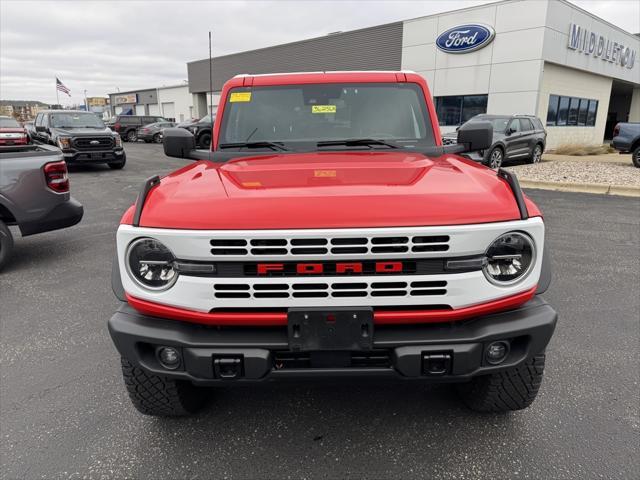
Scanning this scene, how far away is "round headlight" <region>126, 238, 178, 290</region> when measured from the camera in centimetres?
195

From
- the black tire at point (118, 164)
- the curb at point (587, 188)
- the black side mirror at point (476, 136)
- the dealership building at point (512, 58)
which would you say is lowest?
the black tire at point (118, 164)

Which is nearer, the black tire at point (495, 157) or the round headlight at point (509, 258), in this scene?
the round headlight at point (509, 258)

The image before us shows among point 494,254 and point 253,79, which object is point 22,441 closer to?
point 494,254

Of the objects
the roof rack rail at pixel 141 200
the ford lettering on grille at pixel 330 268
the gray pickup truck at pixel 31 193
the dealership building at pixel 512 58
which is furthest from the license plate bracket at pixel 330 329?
the dealership building at pixel 512 58

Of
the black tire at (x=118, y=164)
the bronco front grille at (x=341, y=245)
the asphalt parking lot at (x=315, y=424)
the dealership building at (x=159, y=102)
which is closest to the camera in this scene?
the bronco front grille at (x=341, y=245)

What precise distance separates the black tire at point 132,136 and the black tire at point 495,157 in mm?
24975

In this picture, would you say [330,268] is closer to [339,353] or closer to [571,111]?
[339,353]

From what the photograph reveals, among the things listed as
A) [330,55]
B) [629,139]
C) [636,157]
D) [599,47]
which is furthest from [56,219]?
[599,47]

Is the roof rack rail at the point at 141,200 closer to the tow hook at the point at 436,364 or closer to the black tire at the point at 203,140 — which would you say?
the tow hook at the point at 436,364

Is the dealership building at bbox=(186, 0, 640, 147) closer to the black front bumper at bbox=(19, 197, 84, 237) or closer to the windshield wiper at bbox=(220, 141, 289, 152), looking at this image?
the black front bumper at bbox=(19, 197, 84, 237)

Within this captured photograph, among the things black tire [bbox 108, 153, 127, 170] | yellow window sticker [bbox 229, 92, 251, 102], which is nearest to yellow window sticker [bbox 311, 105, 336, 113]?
yellow window sticker [bbox 229, 92, 251, 102]

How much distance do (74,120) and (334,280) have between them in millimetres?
15097

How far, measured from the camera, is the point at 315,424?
2.47 meters

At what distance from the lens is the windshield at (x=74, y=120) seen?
14.0 metres
